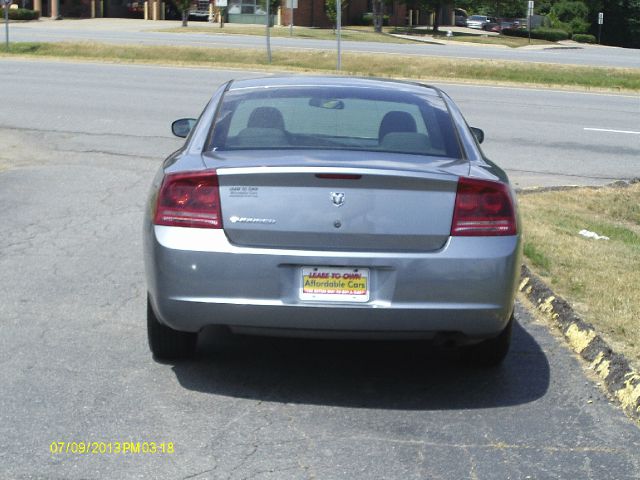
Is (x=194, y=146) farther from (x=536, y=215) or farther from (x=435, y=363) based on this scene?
(x=536, y=215)

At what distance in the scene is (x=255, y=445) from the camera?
472 cm

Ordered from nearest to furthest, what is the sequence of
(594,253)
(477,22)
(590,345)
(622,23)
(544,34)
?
(590,345) < (594,253) < (544,34) < (622,23) < (477,22)

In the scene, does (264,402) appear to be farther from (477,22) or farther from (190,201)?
(477,22)

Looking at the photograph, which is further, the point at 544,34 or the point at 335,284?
the point at 544,34

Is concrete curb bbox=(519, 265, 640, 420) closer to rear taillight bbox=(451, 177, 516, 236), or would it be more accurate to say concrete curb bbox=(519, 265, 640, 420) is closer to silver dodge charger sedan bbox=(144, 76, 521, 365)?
silver dodge charger sedan bbox=(144, 76, 521, 365)

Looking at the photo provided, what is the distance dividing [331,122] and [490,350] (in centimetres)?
194

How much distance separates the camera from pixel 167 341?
228 inches

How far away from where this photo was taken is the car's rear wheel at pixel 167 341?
226 inches

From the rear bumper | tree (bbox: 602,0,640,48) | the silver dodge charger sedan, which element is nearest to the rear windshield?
the silver dodge charger sedan

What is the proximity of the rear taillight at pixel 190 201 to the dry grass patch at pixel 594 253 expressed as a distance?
233 cm

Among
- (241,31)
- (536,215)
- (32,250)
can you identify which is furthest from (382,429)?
(241,31)

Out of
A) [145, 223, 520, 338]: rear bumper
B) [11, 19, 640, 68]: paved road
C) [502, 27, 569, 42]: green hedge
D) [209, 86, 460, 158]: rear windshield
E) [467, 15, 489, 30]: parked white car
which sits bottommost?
[467, 15, 489, 30]: parked white car

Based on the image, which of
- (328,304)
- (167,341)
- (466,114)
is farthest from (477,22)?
(328,304)

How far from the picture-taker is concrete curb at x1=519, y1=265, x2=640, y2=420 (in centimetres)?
543
